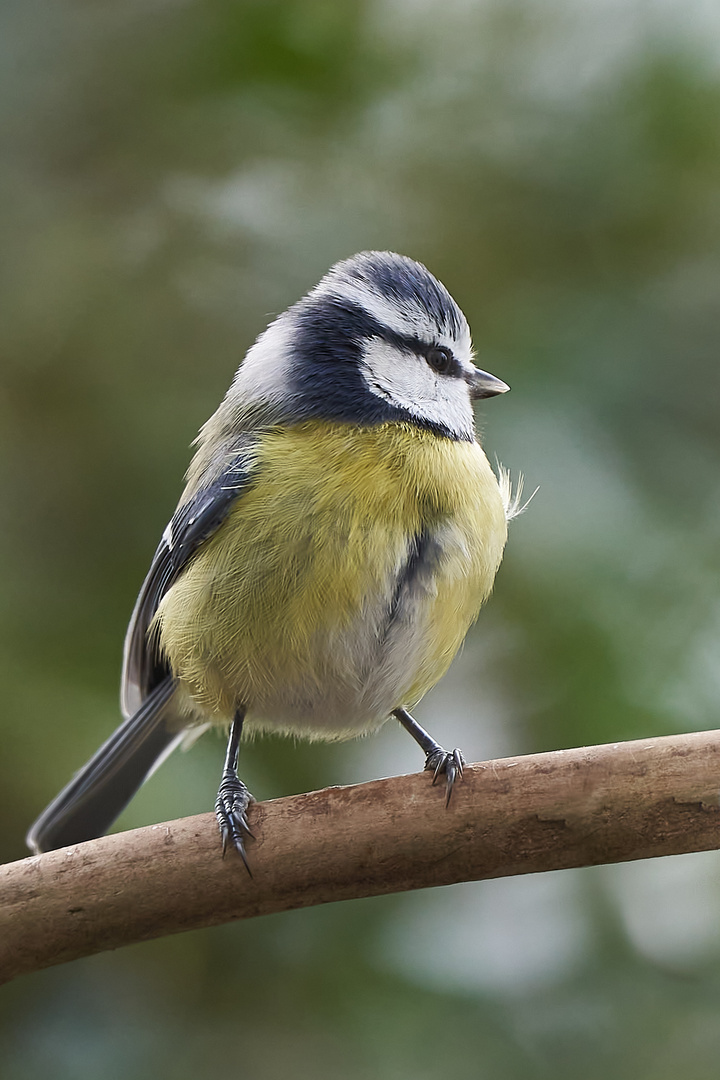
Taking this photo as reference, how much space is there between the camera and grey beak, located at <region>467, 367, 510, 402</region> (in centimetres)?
94

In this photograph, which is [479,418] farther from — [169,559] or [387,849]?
[387,849]

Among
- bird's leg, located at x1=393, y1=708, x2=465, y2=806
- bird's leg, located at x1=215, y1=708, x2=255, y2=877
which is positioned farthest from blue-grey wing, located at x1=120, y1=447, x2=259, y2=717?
bird's leg, located at x1=393, y1=708, x2=465, y2=806

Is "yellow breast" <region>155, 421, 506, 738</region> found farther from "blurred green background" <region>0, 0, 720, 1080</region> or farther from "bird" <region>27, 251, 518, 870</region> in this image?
"blurred green background" <region>0, 0, 720, 1080</region>

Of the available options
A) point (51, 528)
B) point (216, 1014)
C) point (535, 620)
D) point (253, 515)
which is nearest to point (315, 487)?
point (253, 515)

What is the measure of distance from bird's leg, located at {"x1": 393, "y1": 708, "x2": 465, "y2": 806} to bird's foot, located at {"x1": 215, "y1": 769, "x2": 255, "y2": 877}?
0.46 ft

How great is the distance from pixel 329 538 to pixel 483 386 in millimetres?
239

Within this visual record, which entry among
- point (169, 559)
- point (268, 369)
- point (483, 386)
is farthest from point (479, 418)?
point (169, 559)

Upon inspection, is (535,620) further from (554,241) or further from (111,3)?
(111,3)

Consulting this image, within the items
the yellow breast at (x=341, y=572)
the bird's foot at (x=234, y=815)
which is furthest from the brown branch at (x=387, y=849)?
the yellow breast at (x=341, y=572)

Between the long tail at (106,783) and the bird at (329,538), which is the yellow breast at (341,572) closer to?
the bird at (329,538)

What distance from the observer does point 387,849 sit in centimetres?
69

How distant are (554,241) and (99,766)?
0.74m

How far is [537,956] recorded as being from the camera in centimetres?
91

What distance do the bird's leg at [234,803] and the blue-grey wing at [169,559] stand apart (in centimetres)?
13
